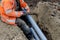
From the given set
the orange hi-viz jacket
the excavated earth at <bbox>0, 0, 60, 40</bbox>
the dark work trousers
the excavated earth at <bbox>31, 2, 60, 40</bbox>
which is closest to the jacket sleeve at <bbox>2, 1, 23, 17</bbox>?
the orange hi-viz jacket

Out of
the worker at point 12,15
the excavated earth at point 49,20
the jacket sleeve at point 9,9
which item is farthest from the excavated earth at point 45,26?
the jacket sleeve at point 9,9

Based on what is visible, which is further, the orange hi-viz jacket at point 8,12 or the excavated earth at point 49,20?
→ the excavated earth at point 49,20

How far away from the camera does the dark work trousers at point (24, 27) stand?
6.29 m

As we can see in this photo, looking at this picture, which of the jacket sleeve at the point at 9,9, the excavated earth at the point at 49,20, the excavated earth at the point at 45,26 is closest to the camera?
the excavated earth at the point at 45,26

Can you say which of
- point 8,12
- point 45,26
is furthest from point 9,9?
point 45,26

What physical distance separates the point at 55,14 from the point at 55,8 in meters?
0.53

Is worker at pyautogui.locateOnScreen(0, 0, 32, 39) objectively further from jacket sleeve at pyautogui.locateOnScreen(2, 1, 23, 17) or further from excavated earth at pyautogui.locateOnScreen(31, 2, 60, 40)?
excavated earth at pyautogui.locateOnScreen(31, 2, 60, 40)

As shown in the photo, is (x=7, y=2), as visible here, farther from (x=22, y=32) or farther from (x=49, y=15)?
(x=49, y=15)

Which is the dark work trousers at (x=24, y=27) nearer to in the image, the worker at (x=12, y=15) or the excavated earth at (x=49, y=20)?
the worker at (x=12, y=15)

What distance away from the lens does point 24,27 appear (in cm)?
631

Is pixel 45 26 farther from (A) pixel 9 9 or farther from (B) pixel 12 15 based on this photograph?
(A) pixel 9 9

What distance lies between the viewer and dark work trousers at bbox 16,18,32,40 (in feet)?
20.6

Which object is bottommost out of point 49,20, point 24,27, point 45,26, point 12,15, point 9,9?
point 45,26

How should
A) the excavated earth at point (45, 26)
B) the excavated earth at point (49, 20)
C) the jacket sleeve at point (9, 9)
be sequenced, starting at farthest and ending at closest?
the excavated earth at point (49, 20), the jacket sleeve at point (9, 9), the excavated earth at point (45, 26)
